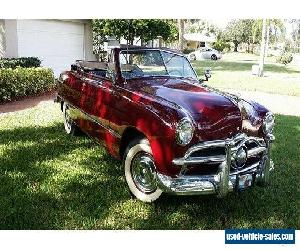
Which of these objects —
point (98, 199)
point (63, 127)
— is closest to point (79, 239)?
point (98, 199)

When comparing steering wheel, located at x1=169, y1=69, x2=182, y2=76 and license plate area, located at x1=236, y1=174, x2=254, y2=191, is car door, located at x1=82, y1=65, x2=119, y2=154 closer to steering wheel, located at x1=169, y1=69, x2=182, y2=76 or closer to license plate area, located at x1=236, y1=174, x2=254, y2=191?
steering wheel, located at x1=169, y1=69, x2=182, y2=76

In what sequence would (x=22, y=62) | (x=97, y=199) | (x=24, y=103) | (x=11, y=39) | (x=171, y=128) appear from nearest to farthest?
(x=171, y=128)
(x=97, y=199)
(x=24, y=103)
(x=22, y=62)
(x=11, y=39)

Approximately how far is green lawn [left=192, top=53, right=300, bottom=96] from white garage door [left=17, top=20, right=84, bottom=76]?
2.81 m

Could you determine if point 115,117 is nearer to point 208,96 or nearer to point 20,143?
point 208,96

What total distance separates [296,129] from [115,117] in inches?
160

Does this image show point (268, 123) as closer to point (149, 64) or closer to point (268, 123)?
point (268, 123)

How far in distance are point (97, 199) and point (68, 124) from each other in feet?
8.15

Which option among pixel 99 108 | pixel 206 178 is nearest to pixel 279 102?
pixel 99 108

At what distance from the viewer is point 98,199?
3932 mm

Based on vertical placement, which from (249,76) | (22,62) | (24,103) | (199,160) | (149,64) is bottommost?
(24,103)

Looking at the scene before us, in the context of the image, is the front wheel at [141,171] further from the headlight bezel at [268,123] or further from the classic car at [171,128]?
the headlight bezel at [268,123]

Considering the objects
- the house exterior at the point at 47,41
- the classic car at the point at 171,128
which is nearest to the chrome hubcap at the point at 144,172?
the classic car at the point at 171,128

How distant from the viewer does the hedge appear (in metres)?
7.34

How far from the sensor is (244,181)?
144 inches
